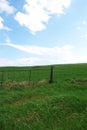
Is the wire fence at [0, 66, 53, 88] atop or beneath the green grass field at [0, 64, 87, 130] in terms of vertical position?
atop

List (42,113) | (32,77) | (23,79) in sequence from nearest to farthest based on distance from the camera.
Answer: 1. (42,113)
2. (23,79)
3. (32,77)

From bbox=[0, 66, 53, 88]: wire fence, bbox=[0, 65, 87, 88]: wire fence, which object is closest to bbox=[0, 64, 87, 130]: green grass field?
bbox=[0, 66, 53, 88]: wire fence

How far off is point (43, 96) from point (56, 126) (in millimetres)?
5232

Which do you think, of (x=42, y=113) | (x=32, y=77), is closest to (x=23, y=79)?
(x=32, y=77)

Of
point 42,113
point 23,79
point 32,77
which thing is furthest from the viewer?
point 32,77

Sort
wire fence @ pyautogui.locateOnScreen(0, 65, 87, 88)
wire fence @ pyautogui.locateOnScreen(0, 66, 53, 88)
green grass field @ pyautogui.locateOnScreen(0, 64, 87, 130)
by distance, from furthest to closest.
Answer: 1. wire fence @ pyautogui.locateOnScreen(0, 65, 87, 88)
2. wire fence @ pyautogui.locateOnScreen(0, 66, 53, 88)
3. green grass field @ pyautogui.locateOnScreen(0, 64, 87, 130)

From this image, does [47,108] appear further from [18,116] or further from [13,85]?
[13,85]

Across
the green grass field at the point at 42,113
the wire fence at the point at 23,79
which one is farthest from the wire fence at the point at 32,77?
the green grass field at the point at 42,113

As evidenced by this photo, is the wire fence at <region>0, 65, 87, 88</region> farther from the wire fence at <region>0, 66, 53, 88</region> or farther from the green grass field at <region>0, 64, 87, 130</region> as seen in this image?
the green grass field at <region>0, 64, 87, 130</region>

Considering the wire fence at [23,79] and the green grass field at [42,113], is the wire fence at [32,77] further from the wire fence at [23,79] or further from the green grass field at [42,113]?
the green grass field at [42,113]

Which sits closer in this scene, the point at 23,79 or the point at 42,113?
the point at 42,113

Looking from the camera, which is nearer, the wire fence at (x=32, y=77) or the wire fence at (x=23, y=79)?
the wire fence at (x=23, y=79)

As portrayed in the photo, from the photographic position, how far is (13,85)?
20391 mm

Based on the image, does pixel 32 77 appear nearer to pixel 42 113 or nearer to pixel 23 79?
pixel 23 79
